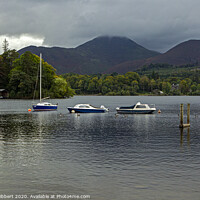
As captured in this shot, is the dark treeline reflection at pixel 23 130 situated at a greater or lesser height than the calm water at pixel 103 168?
greater

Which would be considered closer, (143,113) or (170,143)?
(170,143)

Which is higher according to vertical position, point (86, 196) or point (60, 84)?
point (60, 84)

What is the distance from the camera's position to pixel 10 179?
2108cm

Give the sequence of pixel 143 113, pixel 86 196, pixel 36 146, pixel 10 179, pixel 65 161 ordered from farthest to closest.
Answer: pixel 143 113 → pixel 36 146 → pixel 65 161 → pixel 10 179 → pixel 86 196

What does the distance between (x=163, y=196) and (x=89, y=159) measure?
35.4ft

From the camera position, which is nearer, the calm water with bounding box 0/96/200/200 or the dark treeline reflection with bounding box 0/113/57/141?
the calm water with bounding box 0/96/200/200

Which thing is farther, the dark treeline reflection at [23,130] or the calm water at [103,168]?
the dark treeline reflection at [23,130]

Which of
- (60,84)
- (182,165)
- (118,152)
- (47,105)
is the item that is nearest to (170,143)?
(118,152)

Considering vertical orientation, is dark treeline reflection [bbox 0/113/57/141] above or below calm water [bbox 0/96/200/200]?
above

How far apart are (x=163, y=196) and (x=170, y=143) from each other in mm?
19739

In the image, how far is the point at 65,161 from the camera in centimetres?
2683

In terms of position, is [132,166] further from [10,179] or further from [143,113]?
[143,113]

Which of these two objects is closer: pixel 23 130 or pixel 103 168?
pixel 103 168

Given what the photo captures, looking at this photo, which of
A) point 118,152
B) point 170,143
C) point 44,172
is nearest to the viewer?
point 44,172
